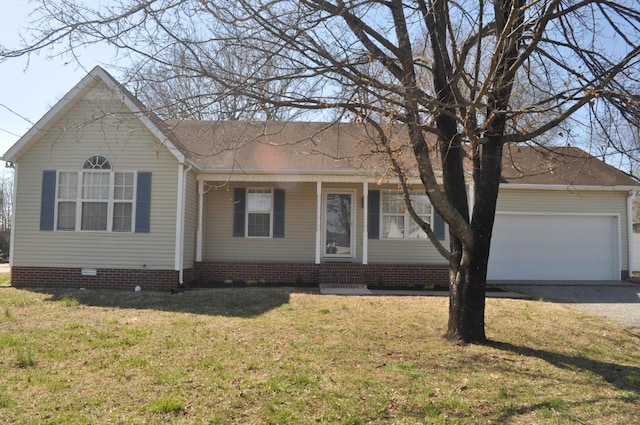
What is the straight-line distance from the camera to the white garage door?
14844mm

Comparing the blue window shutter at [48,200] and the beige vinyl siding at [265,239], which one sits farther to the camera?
the beige vinyl siding at [265,239]

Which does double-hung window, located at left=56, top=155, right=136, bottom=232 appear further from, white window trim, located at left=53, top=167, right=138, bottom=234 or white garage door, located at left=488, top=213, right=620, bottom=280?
white garage door, located at left=488, top=213, right=620, bottom=280

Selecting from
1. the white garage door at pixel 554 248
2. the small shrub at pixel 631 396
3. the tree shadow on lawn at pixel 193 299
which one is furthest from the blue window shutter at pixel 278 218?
the small shrub at pixel 631 396

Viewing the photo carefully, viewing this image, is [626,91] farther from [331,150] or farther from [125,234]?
[125,234]

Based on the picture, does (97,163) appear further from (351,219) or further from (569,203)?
(569,203)

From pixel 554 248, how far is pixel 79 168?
13.6m

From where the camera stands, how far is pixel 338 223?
1447cm

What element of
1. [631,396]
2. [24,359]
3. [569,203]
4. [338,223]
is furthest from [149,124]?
[569,203]

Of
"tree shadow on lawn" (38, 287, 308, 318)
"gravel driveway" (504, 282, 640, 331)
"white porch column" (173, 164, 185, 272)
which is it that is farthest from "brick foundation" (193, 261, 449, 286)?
"gravel driveway" (504, 282, 640, 331)

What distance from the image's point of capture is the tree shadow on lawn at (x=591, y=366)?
5555 mm

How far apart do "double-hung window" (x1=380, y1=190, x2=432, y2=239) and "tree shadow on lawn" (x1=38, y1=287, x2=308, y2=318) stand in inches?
158

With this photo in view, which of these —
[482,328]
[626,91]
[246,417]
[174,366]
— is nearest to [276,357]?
[174,366]

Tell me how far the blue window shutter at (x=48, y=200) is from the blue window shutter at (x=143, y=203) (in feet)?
6.90

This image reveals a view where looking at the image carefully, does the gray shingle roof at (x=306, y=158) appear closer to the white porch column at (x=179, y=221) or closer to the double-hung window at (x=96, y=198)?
the white porch column at (x=179, y=221)
